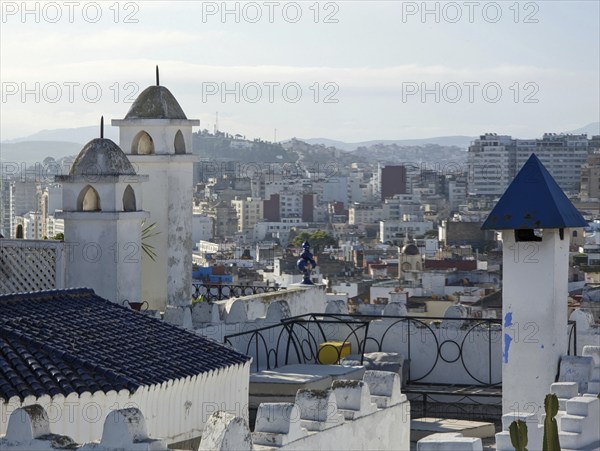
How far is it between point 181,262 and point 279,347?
367cm

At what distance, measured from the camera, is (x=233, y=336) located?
53.3 ft

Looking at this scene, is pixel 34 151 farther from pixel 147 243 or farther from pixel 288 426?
pixel 288 426

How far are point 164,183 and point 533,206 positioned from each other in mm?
7951

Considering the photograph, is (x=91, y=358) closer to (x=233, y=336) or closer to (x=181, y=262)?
(x=233, y=336)

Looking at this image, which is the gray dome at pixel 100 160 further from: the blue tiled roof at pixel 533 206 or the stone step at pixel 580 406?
the stone step at pixel 580 406

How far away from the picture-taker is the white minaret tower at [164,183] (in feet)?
66.6

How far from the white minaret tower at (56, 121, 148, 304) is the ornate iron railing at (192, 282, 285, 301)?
312 centimetres

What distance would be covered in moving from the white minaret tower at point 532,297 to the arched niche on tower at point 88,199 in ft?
19.4

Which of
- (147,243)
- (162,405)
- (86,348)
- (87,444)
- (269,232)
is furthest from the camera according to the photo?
(269,232)

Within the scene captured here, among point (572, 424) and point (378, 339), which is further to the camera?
point (378, 339)

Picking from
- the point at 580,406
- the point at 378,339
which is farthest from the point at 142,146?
the point at 580,406

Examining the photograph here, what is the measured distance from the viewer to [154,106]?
20.9m

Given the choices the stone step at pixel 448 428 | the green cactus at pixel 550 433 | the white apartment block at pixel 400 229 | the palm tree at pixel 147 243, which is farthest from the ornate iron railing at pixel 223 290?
the white apartment block at pixel 400 229

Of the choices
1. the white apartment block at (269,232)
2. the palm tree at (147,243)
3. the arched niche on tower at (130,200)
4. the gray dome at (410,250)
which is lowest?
the white apartment block at (269,232)
